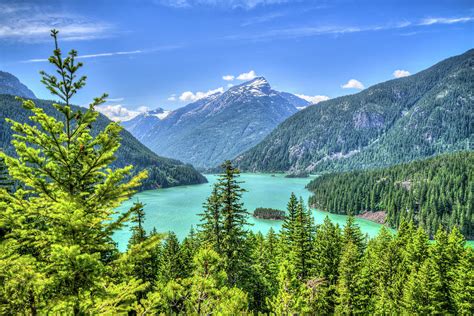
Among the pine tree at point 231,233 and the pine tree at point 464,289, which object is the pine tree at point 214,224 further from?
the pine tree at point 464,289

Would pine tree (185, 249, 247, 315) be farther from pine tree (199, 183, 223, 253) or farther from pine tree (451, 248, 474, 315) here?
pine tree (451, 248, 474, 315)

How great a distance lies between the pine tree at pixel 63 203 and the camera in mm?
7668

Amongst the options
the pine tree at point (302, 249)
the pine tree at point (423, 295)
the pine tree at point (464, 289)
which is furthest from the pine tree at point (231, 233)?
the pine tree at point (464, 289)

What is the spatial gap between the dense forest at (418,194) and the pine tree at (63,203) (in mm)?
82648

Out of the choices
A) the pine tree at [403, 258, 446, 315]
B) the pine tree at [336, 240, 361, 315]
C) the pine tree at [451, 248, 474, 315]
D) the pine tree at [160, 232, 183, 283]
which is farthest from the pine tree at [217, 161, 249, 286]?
the pine tree at [451, 248, 474, 315]

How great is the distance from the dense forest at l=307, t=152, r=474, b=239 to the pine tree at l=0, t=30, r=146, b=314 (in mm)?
82648

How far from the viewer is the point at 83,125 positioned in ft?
28.1

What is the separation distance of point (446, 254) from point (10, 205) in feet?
135

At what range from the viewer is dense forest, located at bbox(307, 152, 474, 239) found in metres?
99.6

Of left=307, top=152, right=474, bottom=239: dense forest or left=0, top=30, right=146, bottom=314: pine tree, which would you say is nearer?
left=0, top=30, right=146, bottom=314: pine tree

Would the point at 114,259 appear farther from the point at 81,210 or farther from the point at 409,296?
the point at 409,296

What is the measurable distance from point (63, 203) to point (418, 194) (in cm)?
13145

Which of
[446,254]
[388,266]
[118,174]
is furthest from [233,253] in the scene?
[446,254]

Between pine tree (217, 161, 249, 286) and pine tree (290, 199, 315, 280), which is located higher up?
pine tree (217, 161, 249, 286)
